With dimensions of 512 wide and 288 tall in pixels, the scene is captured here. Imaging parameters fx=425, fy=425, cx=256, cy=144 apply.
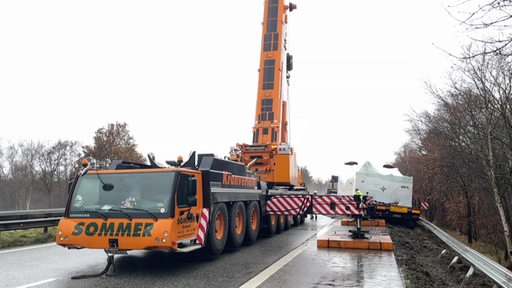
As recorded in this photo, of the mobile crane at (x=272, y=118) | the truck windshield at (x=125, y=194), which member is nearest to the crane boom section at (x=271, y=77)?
the mobile crane at (x=272, y=118)

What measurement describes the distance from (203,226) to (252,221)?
3.80 meters

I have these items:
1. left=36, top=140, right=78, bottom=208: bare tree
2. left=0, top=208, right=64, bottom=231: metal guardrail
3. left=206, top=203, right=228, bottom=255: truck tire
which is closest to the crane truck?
left=206, top=203, right=228, bottom=255: truck tire

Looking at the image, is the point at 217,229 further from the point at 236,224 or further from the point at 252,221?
the point at 252,221

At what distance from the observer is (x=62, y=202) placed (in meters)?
63.4

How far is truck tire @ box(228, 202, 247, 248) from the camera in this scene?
32.8 feet

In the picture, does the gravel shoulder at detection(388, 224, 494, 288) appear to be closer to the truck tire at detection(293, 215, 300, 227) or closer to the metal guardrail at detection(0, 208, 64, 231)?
the truck tire at detection(293, 215, 300, 227)

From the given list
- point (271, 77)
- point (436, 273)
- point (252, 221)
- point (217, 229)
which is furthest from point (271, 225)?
point (271, 77)

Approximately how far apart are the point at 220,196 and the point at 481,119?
11378 mm

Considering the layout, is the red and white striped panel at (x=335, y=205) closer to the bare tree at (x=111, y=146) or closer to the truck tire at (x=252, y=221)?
the truck tire at (x=252, y=221)

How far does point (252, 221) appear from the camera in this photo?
1195 centimetres

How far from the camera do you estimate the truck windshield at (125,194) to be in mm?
7398

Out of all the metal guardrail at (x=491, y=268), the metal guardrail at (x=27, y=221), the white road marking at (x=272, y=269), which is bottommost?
the white road marking at (x=272, y=269)

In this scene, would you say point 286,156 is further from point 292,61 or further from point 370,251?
point 370,251

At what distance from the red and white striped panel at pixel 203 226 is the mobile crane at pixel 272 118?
7.23 metres
